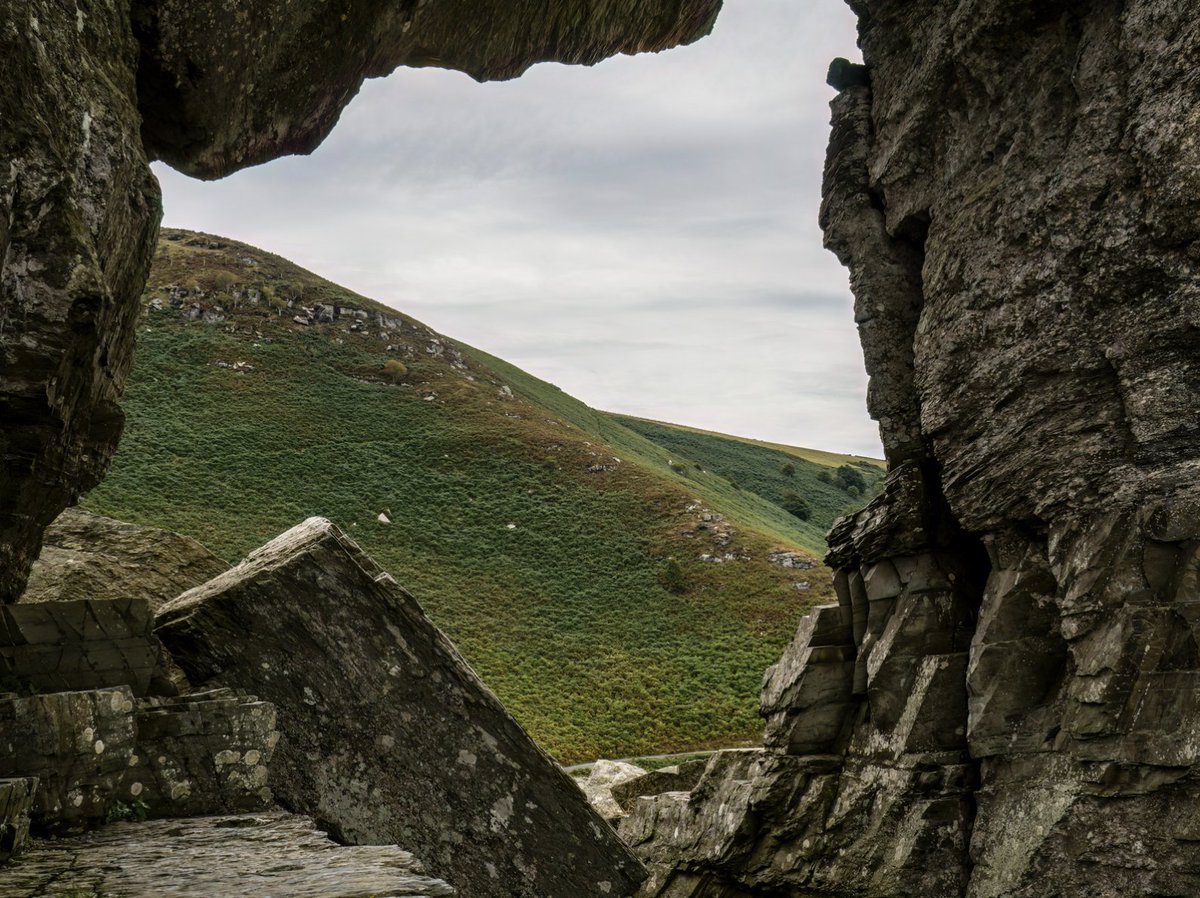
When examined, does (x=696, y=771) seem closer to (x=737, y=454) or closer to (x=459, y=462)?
(x=459, y=462)

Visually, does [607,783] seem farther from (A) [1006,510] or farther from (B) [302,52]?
(B) [302,52]

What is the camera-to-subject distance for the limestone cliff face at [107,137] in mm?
7117

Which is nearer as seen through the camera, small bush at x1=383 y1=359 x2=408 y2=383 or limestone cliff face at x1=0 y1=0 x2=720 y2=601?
limestone cliff face at x1=0 y1=0 x2=720 y2=601

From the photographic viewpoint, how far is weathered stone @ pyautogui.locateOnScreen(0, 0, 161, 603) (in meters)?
6.98

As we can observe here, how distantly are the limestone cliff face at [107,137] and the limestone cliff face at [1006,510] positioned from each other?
9.53 m

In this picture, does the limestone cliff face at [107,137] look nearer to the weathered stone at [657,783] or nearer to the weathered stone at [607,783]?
the weathered stone at [607,783]

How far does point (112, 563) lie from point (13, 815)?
7920mm

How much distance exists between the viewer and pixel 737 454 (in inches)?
6845

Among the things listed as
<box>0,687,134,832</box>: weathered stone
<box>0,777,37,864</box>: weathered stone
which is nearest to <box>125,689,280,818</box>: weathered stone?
<box>0,687,134,832</box>: weathered stone

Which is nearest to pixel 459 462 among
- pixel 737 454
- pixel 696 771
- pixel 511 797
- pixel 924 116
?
pixel 696 771

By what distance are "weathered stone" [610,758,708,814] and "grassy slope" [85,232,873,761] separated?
56.9 feet

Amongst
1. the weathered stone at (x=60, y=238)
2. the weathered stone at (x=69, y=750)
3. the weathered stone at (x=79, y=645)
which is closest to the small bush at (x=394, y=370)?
the weathered stone at (x=60, y=238)

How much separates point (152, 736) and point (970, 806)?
1381cm

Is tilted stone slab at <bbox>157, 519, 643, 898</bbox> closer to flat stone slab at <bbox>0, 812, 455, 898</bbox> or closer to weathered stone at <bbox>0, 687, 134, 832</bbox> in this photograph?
weathered stone at <bbox>0, 687, 134, 832</bbox>
